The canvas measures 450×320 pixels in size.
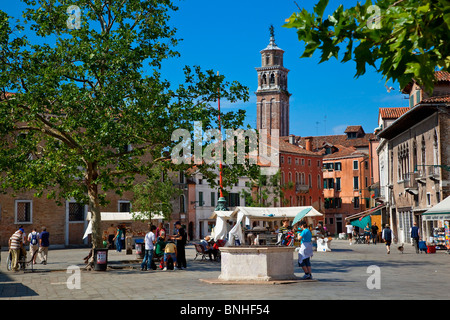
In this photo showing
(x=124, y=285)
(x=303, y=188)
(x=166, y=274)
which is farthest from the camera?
(x=303, y=188)

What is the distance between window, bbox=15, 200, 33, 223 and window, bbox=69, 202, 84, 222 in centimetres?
348

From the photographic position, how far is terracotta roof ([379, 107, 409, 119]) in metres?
46.5

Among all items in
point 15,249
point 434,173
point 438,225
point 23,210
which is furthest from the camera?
point 23,210

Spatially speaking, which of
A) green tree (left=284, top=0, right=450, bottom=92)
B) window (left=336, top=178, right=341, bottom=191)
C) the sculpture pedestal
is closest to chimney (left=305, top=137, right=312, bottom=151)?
window (left=336, top=178, right=341, bottom=191)

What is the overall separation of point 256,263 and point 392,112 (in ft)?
114

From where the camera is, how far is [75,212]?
155ft

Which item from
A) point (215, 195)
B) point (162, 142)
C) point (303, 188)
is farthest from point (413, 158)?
point (303, 188)

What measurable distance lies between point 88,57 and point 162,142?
4.09m

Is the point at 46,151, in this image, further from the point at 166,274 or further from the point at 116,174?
the point at 166,274

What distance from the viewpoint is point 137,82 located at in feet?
67.9

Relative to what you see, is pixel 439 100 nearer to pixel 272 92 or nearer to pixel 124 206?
pixel 124 206

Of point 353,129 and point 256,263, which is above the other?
point 353,129

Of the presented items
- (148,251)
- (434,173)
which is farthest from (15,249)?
(434,173)
